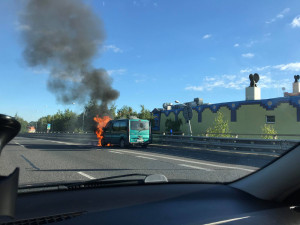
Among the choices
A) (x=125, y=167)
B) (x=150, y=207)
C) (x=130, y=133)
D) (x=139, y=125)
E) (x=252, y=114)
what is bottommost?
(x=125, y=167)

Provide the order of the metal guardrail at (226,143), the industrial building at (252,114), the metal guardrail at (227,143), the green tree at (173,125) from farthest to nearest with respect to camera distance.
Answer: the green tree at (173,125) → the industrial building at (252,114) → the metal guardrail at (227,143) → the metal guardrail at (226,143)

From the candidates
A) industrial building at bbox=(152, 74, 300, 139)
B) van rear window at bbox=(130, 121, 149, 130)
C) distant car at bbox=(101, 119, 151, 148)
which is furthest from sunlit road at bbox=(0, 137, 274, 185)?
van rear window at bbox=(130, 121, 149, 130)

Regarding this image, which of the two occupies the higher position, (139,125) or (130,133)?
(139,125)

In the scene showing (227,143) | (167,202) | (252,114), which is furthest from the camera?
(252,114)

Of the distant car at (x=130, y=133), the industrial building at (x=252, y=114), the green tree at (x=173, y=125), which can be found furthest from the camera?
the green tree at (x=173, y=125)

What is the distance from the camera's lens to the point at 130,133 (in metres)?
19.0

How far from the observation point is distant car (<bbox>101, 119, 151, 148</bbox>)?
19014 mm

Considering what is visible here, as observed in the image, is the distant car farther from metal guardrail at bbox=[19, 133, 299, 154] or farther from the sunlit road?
the sunlit road

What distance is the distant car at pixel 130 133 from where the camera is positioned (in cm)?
1901

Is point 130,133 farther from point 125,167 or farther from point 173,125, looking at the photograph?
point 173,125

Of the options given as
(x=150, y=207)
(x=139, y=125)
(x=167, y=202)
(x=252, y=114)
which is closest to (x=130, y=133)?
(x=139, y=125)

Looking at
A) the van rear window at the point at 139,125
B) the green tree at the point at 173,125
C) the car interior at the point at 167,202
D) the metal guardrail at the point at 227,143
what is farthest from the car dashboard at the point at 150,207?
the green tree at the point at 173,125

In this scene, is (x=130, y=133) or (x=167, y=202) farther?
(x=130, y=133)

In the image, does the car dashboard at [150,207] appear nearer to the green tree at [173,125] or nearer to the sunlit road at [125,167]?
the sunlit road at [125,167]
